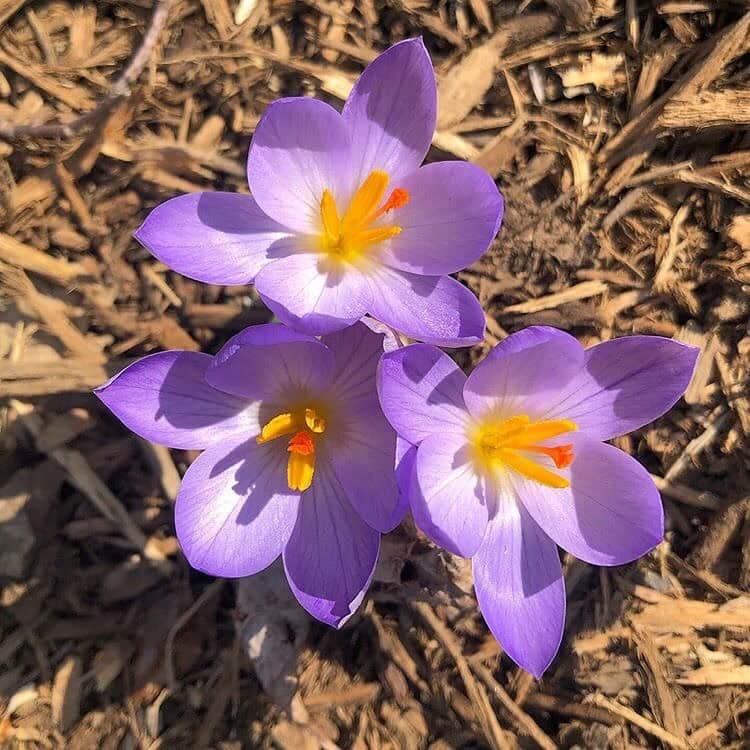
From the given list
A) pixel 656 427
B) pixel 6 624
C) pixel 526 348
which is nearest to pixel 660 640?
pixel 656 427

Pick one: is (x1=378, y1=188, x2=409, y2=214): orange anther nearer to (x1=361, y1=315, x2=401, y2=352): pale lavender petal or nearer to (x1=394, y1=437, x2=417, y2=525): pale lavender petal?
(x1=361, y1=315, x2=401, y2=352): pale lavender petal

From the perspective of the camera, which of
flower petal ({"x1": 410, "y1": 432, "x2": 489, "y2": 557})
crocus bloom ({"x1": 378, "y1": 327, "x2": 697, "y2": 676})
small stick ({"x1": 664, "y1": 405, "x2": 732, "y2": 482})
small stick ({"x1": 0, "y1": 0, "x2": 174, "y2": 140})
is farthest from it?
small stick ({"x1": 664, "y1": 405, "x2": 732, "y2": 482})

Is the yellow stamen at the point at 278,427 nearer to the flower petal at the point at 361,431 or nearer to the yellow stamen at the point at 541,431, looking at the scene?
the flower petal at the point at 361,431

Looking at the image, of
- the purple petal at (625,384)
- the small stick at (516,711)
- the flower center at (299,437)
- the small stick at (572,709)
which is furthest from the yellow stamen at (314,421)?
the small stick at (572,709)

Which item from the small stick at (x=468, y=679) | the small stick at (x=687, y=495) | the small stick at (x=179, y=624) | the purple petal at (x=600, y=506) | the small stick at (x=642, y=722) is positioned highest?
the purple petal at (x=600, y=506)

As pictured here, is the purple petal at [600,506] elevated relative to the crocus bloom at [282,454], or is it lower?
lower

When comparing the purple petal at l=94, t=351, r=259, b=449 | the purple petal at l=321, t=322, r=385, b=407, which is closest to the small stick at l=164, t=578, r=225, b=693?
the purple petal at l=94, t=351, r=259, b=449

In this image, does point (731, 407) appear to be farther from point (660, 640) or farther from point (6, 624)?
A: point (6, 624)
